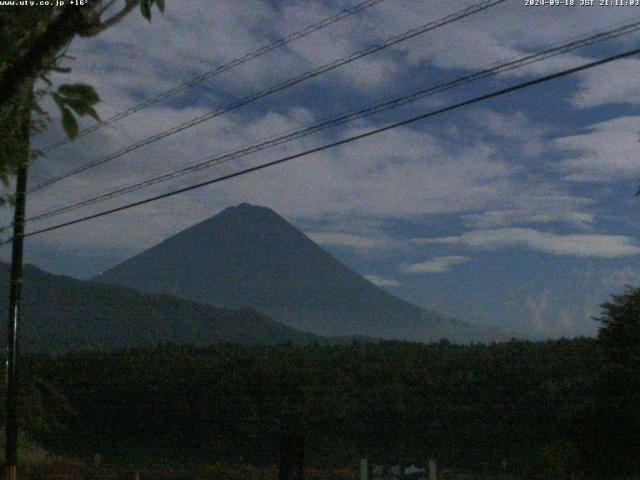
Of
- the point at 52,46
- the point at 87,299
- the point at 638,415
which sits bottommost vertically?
the point at 638,415

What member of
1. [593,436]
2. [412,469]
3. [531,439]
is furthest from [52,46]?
[531,439]

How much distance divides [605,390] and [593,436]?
3.78ft

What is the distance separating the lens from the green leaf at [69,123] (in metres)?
5.18

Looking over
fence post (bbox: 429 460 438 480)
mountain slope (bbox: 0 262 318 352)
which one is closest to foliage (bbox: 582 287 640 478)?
fence post (bbox: 429 460 438 480)

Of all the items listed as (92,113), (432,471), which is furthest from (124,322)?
(92,113)

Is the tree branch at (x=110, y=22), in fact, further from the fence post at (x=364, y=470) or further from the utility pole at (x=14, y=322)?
the utility pole at (x=14, y=322)

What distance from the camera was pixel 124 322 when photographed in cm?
16625

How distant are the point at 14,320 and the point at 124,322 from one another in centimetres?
15020

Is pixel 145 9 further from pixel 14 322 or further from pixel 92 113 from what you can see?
pixel 14 322

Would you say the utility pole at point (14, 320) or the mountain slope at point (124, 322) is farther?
the mountain slope at point (124, 322)

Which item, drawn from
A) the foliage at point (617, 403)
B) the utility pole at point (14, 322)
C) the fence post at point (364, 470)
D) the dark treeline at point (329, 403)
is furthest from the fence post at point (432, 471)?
the dark treeline at point (329, 403)

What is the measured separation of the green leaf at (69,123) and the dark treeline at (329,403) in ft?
115

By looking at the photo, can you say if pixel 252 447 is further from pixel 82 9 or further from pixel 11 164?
pixel 82 9

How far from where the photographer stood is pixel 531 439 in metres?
43.5
